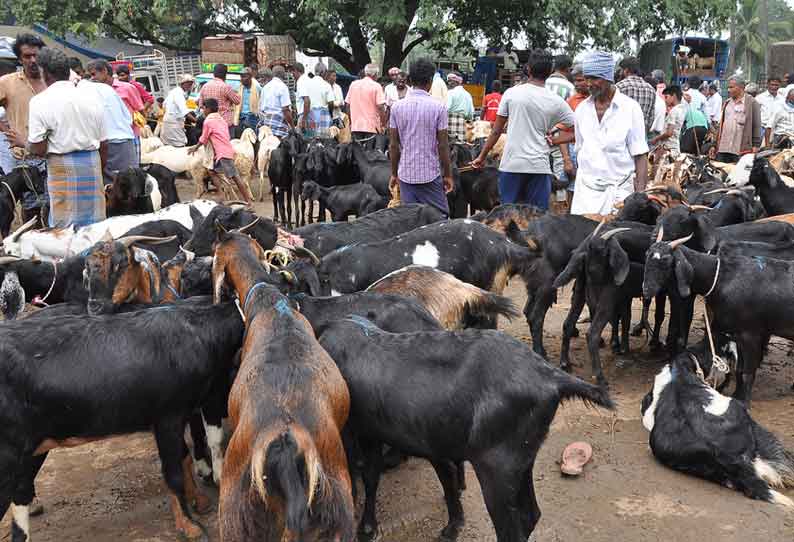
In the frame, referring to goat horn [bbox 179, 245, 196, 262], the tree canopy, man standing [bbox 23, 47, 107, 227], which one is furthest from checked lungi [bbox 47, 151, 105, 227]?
the tree canopy

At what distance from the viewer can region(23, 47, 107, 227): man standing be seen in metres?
6.07

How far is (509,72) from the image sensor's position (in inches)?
884

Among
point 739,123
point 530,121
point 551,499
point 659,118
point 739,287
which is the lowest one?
point 551,499

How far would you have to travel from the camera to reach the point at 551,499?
170 inches

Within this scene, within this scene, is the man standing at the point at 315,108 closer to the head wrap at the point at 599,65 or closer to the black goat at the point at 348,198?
the black goat at the point at 348,198

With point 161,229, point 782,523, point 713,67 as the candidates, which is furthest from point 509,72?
point 782,523

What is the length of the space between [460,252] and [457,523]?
2.35 m

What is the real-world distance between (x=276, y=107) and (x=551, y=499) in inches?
429

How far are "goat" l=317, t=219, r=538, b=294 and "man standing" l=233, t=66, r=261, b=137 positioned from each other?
10.1m

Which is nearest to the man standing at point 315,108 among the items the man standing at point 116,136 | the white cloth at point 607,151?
the man standing at point 116,136

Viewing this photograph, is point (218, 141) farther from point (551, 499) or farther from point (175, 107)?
point (551, 499)

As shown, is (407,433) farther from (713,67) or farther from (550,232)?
(713,67)

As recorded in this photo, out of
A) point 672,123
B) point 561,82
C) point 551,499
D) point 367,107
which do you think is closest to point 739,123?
point 672,123

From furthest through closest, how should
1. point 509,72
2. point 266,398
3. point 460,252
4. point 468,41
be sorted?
point 468,41
point 509,72
point 460,252
point 266,398
